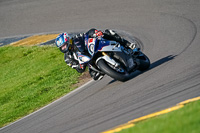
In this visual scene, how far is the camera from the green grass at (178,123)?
4659mm

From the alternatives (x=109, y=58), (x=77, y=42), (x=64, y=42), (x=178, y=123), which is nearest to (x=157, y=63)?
(x=109, y=58)

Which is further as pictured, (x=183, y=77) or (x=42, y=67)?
(x=42, y=67)

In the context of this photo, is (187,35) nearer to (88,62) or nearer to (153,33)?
(153,33)

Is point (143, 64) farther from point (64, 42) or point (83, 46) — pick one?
point (64, 42)

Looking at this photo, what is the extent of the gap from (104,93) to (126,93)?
0.86 m

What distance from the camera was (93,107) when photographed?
332 inches

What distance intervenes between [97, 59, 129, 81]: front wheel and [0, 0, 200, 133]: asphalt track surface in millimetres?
197

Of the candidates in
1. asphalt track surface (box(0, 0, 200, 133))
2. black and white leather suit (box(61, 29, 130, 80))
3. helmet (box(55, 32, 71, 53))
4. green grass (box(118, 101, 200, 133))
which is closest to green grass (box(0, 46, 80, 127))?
asphalt track surface (box(0, 0, 200, 133))

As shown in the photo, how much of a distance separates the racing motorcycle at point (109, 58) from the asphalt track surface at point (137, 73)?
30cm

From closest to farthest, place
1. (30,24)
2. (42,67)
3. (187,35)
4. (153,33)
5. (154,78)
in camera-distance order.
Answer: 1. (154,78)
2. (187,35)
3. (153,33)
4. (42,67)
5. (30,24)

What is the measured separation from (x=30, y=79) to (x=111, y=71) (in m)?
5.18

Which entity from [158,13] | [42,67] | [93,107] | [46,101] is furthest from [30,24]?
[93,107]

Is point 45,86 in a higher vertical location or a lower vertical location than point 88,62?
lower

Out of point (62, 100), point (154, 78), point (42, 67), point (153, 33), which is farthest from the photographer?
point (42, 67)
